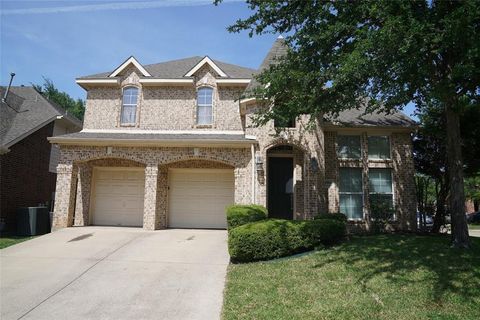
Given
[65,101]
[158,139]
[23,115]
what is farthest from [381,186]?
[65,101]

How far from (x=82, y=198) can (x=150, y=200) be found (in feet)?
11.9

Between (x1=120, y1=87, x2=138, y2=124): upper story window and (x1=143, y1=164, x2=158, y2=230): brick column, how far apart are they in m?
3.38

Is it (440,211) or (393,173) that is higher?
(393,173)

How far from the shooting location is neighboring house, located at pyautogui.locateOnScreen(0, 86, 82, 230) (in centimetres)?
1491

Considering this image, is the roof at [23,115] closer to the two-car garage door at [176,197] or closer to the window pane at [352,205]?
the two-car garage door at [176,197]

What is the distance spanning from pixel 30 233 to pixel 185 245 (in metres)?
8.09

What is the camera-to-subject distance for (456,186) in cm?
913

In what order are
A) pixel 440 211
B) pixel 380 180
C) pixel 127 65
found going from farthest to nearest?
pixel 127 65, pixel 380 180, pixel 440 211

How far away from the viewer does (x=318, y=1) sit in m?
8.88

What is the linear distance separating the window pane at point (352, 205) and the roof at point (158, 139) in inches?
200

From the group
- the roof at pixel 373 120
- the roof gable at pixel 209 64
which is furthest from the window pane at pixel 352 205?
the roof gable at pixel 209 64

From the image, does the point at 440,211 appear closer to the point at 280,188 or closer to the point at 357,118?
the point at 357,118

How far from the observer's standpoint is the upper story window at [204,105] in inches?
630

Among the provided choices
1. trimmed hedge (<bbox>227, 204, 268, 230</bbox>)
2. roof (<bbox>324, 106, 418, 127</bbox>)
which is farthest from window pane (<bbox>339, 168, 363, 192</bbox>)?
trimmed hedge (<bbox>227, 204, 268, 230</bbox>)
